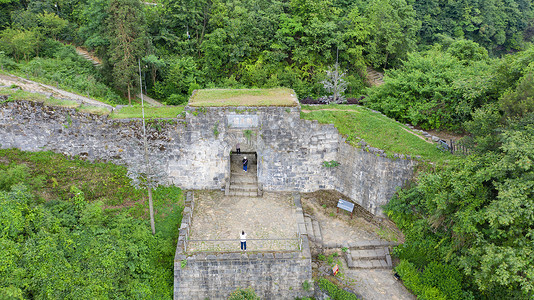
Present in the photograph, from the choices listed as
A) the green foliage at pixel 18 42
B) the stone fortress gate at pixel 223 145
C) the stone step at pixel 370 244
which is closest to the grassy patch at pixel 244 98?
the stone fortress gate at pixel 223 145

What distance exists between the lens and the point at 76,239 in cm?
1337

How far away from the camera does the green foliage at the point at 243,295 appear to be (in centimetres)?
1297

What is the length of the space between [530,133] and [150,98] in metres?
22.4

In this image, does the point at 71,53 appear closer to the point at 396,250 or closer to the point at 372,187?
the point at 372,187

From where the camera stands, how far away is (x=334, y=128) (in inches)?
655

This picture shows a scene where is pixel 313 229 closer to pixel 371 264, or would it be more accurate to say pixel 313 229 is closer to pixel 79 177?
pixel 371 264

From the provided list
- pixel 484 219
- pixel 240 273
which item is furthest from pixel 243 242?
pixel 484 219

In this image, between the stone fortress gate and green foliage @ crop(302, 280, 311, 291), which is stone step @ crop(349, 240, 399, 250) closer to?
the stone fortress gate

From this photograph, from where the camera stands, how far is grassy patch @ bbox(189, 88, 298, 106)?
1656 cm

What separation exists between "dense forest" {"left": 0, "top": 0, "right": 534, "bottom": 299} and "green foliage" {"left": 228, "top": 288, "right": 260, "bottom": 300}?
2718 millimetres

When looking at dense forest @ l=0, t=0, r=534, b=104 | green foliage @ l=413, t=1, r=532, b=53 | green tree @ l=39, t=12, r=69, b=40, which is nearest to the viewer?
dense forest @ l=0, t=0, r=534, b=104

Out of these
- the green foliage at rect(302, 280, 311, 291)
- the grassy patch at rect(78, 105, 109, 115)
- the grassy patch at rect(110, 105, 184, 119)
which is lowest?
the green foliage at rect(302, 280, 311, 291)

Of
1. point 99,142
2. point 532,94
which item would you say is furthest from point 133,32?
point 532,94

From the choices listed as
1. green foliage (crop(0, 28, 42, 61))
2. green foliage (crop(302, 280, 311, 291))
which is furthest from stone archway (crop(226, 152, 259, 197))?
green foliage (crop(0, 28, 42, 61))
